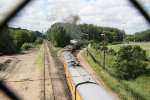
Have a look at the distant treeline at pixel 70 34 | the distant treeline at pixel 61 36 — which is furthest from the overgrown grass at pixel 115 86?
the distant treeline at pixel 61 36

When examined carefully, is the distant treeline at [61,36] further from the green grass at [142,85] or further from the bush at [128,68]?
the green grass at [142,85]

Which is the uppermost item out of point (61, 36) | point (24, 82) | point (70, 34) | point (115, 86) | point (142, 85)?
point (70, 34)

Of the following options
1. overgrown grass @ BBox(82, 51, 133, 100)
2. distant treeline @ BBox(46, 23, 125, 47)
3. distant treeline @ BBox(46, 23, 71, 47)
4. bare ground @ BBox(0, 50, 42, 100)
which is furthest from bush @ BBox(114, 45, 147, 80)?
distant treeline @ BBox(46, 23, 71, 47)

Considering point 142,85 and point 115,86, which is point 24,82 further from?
point 142,85

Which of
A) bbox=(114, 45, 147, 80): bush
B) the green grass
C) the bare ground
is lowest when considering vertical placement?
the bare ground

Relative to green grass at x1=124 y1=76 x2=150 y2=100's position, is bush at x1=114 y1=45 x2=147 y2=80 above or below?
above

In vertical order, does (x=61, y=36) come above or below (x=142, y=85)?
above

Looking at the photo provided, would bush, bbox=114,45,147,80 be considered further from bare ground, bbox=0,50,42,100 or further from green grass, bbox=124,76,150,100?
bare ground, bbox=0,50,42,100

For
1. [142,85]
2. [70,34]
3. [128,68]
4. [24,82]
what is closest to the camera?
[142,85]

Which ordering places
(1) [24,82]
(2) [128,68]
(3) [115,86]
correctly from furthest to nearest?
(1) [24,82], (2) [128,68], (3) [115,86]

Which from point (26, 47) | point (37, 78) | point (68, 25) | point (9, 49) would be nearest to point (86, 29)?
point (68, 25)

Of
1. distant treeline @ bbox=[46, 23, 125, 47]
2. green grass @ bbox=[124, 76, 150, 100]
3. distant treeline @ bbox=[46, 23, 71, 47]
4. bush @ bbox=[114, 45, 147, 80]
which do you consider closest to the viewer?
green grass @ bbox=[124, 76, 150, 100]

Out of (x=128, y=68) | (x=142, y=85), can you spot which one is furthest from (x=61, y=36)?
(x=142, y=85)

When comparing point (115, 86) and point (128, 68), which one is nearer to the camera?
point (115, 86)
